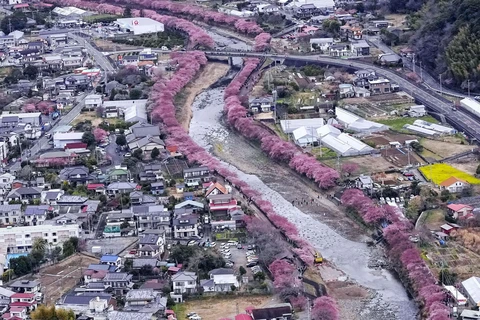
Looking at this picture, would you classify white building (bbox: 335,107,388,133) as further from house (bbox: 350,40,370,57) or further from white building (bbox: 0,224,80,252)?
white building (bbox: 0,224,80,252)

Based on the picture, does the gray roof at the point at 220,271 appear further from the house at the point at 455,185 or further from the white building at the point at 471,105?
the white building at the point at 471,105

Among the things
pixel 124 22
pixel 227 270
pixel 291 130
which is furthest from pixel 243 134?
pixel 124 22

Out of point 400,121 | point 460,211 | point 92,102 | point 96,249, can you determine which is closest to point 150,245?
point 96,249

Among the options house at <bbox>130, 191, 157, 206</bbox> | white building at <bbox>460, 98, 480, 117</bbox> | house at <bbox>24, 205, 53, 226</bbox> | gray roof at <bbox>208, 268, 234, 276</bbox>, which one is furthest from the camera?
white building at <bbox>460, 98, 480, 117</bbox>

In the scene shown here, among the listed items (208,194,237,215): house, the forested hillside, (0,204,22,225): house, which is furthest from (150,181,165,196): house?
the forested hillside

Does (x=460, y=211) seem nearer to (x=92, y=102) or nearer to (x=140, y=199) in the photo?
(x=140, y=199)

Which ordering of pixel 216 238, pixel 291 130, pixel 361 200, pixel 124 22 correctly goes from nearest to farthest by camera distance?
pixel 216 238 → pixel 361 200 → pixel 291 130 → pixel 124 22

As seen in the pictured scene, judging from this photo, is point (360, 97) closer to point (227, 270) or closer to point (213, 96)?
point (213, 96)
